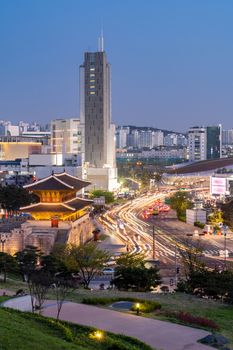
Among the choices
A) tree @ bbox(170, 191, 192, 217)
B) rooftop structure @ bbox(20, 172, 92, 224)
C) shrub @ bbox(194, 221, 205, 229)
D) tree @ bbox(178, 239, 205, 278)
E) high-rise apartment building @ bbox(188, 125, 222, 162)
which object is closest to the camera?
tree @ bbox(178, 239, 205, 278)

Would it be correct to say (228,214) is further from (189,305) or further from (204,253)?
(189,305)

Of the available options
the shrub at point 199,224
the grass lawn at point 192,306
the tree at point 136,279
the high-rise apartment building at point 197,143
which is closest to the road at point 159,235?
the shrub at point 199,224

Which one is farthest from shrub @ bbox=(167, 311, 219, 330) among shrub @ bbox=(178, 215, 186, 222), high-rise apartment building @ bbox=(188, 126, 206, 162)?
high-rise apartment building @ bbox=(188, 126, 206, 162)

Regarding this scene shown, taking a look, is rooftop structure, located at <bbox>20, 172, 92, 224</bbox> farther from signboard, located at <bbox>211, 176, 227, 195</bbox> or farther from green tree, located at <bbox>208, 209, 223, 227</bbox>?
signboard, located at <bbox>211, 176, 227, 195</bbox>

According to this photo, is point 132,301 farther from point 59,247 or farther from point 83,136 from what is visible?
point 83,136

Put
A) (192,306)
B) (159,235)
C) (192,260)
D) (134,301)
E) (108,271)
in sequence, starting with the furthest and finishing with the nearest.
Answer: (159,235)
(108,271)
(192,260)
(192,306)
(134,301)

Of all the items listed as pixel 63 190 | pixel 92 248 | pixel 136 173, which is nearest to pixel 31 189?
pixel 63 190

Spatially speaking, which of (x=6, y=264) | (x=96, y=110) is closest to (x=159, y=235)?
(x=6, y=264)
